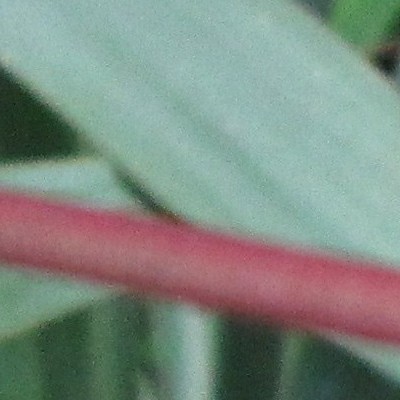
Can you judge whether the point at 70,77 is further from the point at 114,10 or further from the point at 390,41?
the point at 390,41

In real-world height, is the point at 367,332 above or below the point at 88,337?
above

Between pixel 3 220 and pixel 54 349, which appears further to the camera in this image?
pixel 54 349

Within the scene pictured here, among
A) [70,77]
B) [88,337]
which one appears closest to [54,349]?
[88,337]

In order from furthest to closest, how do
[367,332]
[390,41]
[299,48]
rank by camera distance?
[390,41] → [299,48] → [367,332]

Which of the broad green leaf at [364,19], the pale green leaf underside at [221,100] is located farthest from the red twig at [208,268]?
the broad green leaf at [364,19]

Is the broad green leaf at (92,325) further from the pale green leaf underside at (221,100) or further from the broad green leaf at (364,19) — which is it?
the broad green leaf at (364,19)

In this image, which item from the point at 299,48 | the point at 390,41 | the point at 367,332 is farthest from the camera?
the point at 390,41

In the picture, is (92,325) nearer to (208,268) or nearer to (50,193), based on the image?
(50,193)

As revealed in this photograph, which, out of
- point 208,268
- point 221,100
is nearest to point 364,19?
point 221,100
